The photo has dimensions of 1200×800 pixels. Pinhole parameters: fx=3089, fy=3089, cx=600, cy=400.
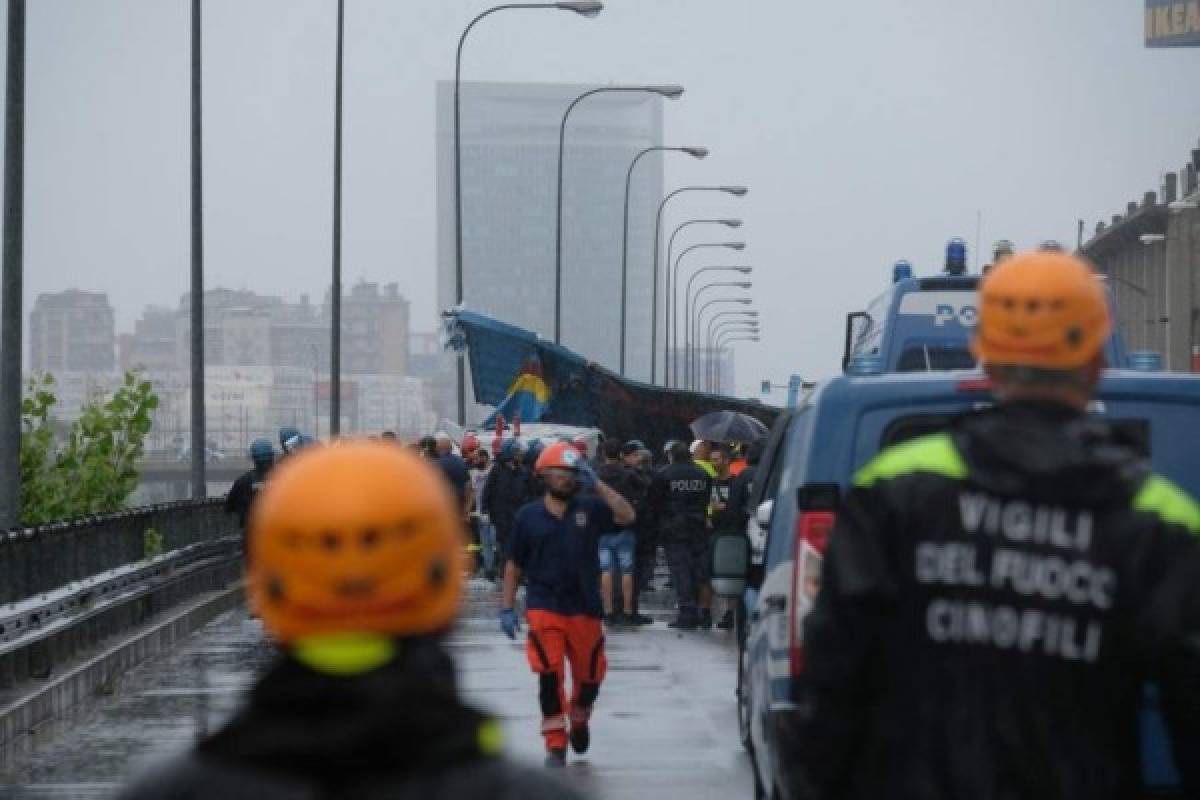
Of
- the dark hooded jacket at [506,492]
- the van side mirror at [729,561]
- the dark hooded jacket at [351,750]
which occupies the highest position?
the dark hooded jacket at [351,750]

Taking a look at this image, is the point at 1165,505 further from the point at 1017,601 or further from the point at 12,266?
the point at 12,266

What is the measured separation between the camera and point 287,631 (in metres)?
3.56

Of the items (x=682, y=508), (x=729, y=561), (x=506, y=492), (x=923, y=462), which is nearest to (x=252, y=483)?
(x=682, y=508)

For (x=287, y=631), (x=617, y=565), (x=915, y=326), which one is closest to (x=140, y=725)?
(x=915, y=326)

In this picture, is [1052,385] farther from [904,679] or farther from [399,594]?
[399,594]

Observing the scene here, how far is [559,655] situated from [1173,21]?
116915 mm

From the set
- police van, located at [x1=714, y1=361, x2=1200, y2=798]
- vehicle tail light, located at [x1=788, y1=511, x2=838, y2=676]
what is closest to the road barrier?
police van, located at [x1=714, y1=361, x2=1200, y2=798]

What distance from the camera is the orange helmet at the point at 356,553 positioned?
3520 millimetres

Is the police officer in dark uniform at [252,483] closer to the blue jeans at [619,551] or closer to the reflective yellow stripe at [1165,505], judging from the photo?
the blue jeans at [619,551]

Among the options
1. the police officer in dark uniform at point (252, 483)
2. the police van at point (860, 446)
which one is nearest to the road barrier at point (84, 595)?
the police officer in dark uniform at point (252, 483)

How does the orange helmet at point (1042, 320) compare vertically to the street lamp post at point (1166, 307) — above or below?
below

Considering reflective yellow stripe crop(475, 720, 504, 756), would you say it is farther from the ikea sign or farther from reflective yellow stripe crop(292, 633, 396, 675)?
the ikea sign

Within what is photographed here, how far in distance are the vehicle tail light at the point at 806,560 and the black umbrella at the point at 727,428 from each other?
809 inches

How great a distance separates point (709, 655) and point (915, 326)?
6.27 metres
